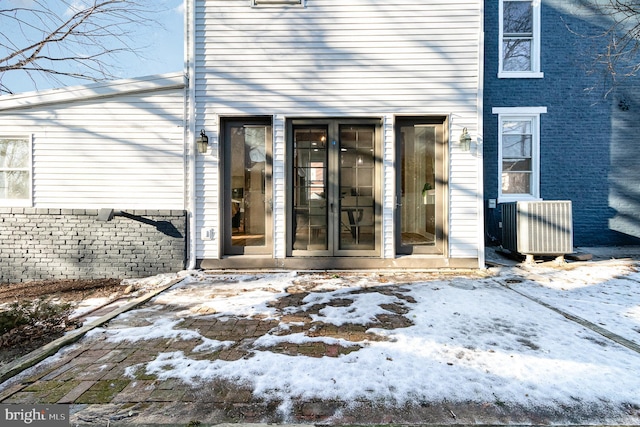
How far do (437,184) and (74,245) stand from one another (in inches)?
253

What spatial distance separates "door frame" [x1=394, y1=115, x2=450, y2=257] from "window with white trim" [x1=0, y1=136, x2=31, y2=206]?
6.53 meters

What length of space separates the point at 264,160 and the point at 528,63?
648 cm

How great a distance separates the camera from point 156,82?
17.0 feet

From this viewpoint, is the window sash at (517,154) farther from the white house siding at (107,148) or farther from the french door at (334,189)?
the white house siding at (107,148)

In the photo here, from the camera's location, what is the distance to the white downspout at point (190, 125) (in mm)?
5297

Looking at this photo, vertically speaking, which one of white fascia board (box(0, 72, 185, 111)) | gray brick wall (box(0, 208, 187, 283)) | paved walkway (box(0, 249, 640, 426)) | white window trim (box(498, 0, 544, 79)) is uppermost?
white window trim (box(498, 0, 544, 79))

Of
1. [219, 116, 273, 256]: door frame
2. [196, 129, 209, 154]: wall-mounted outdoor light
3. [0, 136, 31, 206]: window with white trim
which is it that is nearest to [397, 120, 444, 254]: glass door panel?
[219, 116, 273, 256]: door frame

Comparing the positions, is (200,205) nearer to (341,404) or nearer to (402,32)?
(341,404)

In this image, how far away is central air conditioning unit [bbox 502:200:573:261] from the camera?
5.41m

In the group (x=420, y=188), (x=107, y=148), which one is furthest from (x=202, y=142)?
(x=420, y=188)

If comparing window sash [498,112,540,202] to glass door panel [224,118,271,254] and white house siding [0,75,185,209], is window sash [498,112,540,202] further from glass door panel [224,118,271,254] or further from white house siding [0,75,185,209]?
white house siding [0,75,185,209]

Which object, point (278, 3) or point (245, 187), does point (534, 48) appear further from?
point (245, 187)

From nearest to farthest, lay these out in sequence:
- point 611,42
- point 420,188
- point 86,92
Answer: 1. point 86,92
2. point 420,188
3. point 611,42

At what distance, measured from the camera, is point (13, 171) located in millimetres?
5375
